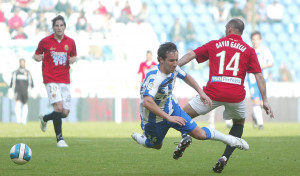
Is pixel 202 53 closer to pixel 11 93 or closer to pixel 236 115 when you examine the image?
pixel 236 115

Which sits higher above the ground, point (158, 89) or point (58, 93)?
point (158, 89)

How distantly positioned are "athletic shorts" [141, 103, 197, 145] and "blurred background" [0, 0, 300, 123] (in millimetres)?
16649

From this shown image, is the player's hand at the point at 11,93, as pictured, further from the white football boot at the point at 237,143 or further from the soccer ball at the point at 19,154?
the white football boot at the point at 237,143

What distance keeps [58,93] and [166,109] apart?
453 centimetres

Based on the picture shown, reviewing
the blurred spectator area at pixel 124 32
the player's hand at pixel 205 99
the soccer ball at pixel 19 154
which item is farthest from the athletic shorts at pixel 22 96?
the player's hand at pixel 205 99

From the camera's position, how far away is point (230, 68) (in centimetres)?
751

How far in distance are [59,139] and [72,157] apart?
7.19 ft

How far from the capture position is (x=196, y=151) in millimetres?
10242

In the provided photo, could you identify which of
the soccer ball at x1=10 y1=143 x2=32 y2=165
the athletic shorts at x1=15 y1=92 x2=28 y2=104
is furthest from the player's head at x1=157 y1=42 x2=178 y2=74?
the athletic shorts at x1=15 y1=92 x2=28 y2=104

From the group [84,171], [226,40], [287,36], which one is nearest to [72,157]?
[84,171]

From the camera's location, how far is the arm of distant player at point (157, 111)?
6637 mm

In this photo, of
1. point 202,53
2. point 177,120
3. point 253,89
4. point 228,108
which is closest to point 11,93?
point 253,89

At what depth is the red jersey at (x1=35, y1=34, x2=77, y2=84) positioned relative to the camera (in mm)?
11391

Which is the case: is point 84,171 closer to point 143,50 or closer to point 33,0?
point 143,50
